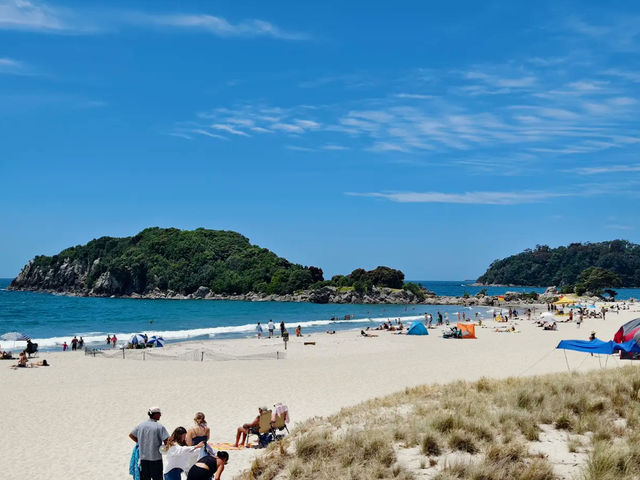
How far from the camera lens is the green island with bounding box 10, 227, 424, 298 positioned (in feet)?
378

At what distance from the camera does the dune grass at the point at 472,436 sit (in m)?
7.42

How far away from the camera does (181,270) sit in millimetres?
130000

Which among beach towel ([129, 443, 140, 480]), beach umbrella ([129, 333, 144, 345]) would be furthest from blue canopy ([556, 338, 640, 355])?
beach umbrella ([129, 333, 144, 345])

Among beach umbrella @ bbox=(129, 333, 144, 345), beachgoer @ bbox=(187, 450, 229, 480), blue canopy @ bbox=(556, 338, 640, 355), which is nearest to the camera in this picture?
beachgoer @ bbox=(187, 450, 229, 480)

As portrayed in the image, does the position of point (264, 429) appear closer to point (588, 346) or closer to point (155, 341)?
point (588, 346)

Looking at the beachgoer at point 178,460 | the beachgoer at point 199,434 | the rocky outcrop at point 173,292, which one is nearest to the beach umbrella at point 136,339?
the beachgoer at point 199,434

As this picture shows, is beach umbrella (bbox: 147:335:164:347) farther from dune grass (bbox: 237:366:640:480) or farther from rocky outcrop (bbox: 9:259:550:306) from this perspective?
rocky outcrop (bbox: 9:259:550:306)

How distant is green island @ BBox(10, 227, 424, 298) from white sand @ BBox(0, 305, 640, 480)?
249ft

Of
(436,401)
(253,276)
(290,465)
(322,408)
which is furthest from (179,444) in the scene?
(253,276)

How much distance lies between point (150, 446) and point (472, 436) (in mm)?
4614

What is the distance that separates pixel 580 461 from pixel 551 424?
Answer: 1.52 m

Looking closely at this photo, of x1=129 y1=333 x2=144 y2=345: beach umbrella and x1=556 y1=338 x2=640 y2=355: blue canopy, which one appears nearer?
x1=556 y1=338 x2=640 y2=355: blue canopy

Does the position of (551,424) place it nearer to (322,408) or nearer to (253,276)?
(322,408)

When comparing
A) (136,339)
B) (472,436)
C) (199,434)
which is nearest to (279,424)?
(199,434)
